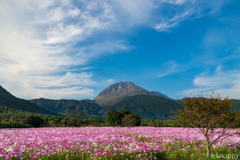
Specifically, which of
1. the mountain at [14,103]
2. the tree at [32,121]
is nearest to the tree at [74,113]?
the tree at [32,121]

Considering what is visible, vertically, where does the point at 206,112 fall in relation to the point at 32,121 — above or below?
above

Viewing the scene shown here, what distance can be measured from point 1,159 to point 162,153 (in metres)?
9.67

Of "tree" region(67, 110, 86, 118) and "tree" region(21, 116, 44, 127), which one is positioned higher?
"tree" region(67, 110, 86, 118)

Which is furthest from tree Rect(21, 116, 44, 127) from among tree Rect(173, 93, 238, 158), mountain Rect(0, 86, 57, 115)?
mountain Rect(0, 86, 57, 115)

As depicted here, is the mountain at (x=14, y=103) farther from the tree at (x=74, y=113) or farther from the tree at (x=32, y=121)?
the tree at (x=74, y=113)

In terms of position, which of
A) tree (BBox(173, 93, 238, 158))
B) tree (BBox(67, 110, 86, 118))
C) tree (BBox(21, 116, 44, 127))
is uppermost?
tree (BBox(173, 93, 238, 158))

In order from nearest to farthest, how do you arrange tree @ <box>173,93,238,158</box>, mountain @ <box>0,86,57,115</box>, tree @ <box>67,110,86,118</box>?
tree @ <box>173,93,238,158</box> → tree @ <box>67,110,86,118</box> → mountain @ <box>0,86,57,115</box>

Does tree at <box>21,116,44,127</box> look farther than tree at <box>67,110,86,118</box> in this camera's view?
Yes

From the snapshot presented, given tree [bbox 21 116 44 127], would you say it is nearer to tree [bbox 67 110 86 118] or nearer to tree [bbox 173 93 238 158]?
tree [bbox 67 110 86 118]

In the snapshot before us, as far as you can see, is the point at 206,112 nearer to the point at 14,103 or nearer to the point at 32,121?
the point at 32,121

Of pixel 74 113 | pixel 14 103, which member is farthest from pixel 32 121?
pixel 14 103

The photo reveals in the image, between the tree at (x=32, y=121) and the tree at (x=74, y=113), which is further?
the tree at (x=32, y=121)

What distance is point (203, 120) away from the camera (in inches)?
342

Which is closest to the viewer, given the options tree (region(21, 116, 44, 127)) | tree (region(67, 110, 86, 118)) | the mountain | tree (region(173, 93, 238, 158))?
tree (region(173, 93, 238, 158))
